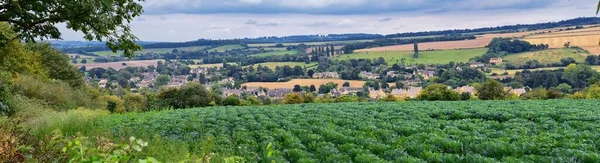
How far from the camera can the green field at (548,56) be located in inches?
3610

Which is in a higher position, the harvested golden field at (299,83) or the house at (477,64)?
the house at (477,64)

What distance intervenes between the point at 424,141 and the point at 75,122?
8.99 m

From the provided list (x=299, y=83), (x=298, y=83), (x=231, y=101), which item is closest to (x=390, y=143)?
(x=231, y=101)

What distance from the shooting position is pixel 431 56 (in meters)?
114

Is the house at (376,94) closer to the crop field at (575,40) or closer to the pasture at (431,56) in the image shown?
the pasture at (431,56)

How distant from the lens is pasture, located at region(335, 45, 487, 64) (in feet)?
355

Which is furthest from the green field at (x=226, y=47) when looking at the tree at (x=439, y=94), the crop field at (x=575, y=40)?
the tree at (x=439, y=94)

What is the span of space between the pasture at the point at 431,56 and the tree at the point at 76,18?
99388mm

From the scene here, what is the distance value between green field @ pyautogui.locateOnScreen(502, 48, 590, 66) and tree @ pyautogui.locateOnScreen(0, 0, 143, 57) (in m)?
94.5

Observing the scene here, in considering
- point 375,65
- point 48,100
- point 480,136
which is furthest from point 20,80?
point 375,65

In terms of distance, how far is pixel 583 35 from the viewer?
110 m

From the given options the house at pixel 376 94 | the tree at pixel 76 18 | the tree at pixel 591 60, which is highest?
the tree at pixel 76 18

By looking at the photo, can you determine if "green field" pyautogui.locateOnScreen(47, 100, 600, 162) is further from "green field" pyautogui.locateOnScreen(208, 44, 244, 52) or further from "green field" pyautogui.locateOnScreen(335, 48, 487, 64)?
"green field" pyautogui.locateOnScreen(208, 44, 244, 52)

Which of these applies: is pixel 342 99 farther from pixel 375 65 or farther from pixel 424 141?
pixel 375 65
